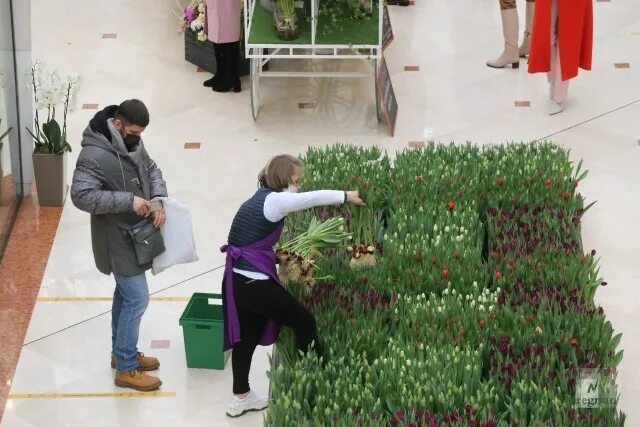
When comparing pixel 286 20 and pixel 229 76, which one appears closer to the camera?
pixel 286 20

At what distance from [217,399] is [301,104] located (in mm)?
4004

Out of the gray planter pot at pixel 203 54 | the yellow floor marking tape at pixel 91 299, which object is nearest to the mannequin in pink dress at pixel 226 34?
the gray planter pot at pixel 203 54

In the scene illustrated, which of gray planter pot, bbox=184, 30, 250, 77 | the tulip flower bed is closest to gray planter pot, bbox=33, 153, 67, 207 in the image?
the tulip flower bed

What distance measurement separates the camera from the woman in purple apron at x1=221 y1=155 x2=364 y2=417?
19.4 feet

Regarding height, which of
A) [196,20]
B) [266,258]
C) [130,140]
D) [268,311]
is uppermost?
[130,140]

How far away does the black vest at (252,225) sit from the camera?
5.95m

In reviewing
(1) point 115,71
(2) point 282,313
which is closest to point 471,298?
(2) point 282,313

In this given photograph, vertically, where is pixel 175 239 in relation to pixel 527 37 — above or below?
below

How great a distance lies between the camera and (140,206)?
Answer: 6066 mm

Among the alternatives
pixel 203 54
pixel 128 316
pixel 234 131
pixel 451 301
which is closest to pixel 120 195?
pixel 128 316

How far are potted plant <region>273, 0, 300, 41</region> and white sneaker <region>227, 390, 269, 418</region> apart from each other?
3.53m

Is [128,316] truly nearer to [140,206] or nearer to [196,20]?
[140,206]

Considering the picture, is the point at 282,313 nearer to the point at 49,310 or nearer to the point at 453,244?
the point at 453,244

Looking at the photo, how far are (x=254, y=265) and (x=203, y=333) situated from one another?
0.94 m
